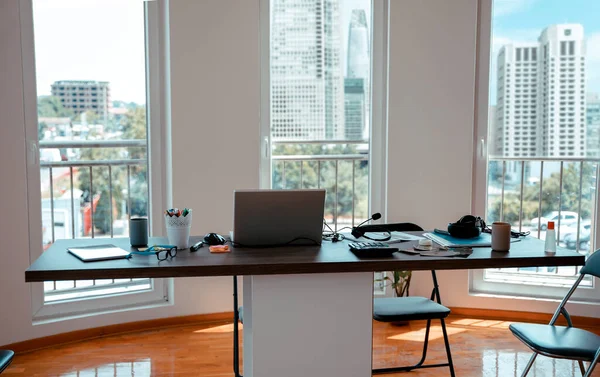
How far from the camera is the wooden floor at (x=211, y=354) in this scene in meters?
3.41

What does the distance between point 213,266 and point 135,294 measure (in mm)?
2082

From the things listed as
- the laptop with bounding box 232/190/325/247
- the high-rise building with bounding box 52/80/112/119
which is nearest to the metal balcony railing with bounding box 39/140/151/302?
the high-rise building with bounding box 52/80/112/119

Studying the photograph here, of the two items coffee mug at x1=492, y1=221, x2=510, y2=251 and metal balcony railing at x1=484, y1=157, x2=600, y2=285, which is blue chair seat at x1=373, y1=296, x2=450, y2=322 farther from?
metal balcony railing at x1=484, y1=157, x2=600, y2=285

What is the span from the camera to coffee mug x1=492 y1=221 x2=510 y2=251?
266 cm

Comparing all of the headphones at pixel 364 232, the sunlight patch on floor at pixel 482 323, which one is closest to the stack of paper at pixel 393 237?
the headphones at pixel 364 232

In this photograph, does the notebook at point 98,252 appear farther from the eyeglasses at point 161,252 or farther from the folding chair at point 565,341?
the folding chair at point 565,341

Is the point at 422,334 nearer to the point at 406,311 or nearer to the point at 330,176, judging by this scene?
the point at 406,311

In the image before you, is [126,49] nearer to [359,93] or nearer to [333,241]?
[359,93]

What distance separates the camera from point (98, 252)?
256 cm

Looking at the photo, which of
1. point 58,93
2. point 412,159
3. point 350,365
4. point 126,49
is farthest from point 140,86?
point 350,365

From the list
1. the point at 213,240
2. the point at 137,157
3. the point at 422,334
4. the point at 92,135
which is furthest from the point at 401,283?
the point at 92,135

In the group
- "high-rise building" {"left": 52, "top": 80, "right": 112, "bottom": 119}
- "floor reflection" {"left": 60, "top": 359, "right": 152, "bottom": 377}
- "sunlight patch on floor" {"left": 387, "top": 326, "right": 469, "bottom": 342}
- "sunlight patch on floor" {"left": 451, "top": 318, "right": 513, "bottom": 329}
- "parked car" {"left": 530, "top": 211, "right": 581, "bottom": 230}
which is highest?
"high-rise building" {"left": 52, "top": 80, "right": 112, "bottom": 119}

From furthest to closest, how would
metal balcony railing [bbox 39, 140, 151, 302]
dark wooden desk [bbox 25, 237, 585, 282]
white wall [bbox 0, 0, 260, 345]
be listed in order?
white wall [bbox 0, 0, 260, 345] < metal balcony railing [bbox 39, 140, 151, 302] < dark wooden desk [bbox 25, 237, 585, 282]

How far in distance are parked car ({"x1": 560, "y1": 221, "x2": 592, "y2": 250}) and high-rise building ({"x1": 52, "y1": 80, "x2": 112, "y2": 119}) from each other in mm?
3365
